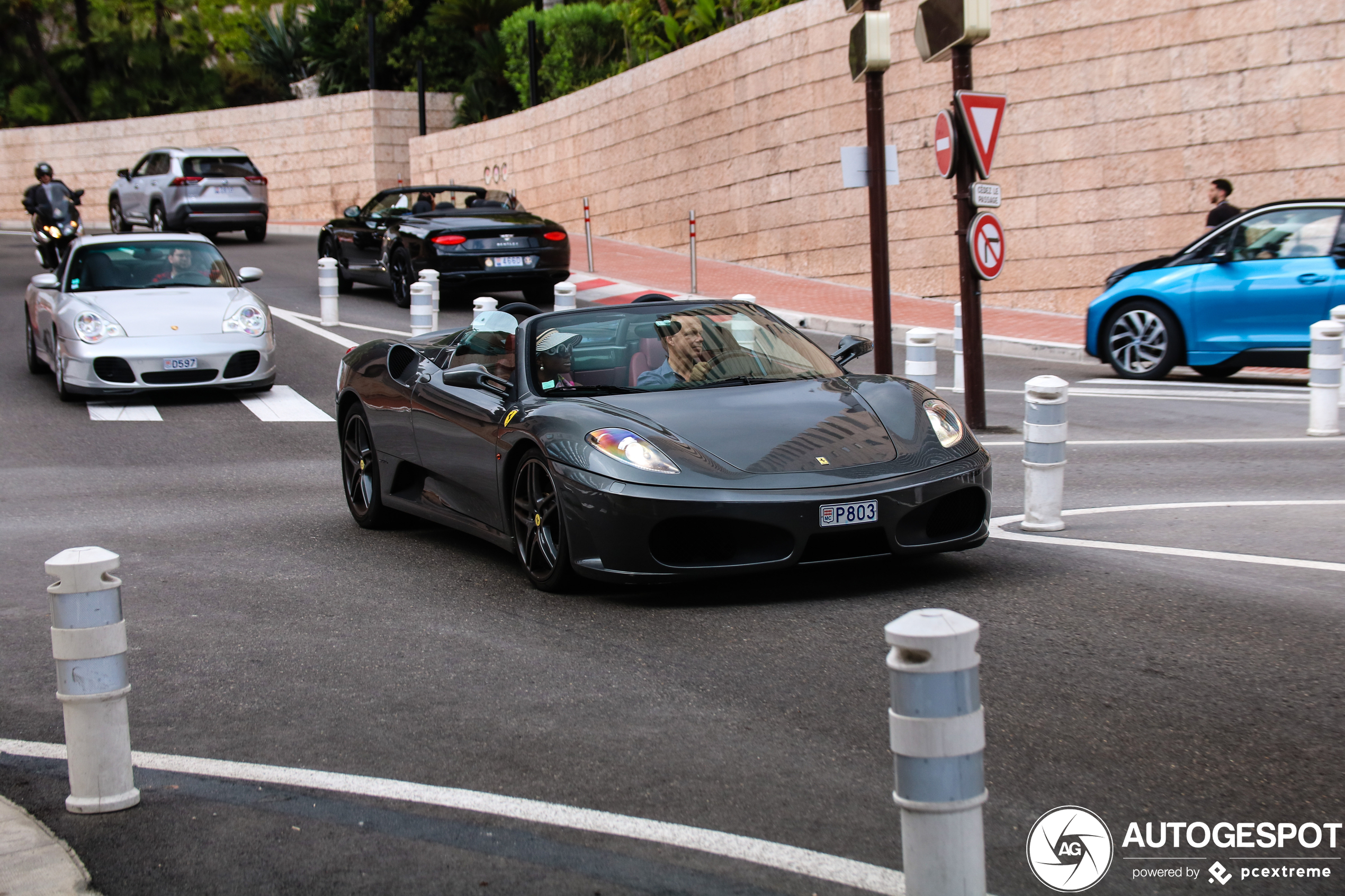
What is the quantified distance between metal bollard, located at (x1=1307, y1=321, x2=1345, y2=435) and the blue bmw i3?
9.13ft

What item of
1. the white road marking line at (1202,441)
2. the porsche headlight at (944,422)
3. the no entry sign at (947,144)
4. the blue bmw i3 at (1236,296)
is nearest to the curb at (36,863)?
the porsche headlight at (944,422)

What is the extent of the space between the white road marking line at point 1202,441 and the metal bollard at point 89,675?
789 centimetres

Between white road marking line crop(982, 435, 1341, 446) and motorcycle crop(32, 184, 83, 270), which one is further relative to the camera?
motorcycle crop(32, 184, 83, 270)

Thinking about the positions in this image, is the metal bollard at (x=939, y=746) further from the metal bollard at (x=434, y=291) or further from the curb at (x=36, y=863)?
the metal bollard at (x=434, y=291)

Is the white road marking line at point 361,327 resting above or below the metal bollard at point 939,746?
above

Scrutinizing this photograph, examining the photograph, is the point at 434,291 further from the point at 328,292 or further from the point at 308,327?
the point at 308,327

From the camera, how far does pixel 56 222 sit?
23.9 m

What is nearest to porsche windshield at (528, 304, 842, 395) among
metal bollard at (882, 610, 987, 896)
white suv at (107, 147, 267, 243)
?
metal bollard at (882, 610, 987, 896)

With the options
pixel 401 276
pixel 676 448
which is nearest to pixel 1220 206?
pixel 401 276

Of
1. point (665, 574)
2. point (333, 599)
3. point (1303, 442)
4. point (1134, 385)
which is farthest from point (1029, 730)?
point (1134, 385)

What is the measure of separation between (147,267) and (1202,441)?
983cm

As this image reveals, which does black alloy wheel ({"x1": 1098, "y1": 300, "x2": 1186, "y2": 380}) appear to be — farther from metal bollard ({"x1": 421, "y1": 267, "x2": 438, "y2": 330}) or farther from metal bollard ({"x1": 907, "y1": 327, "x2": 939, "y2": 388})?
metal bollard ({"x1": 421, "y1": 267, "x2": 438, "y2": 330})

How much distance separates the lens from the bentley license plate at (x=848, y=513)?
19.7 ft

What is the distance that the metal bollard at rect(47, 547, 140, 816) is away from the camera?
4137 millimetres
